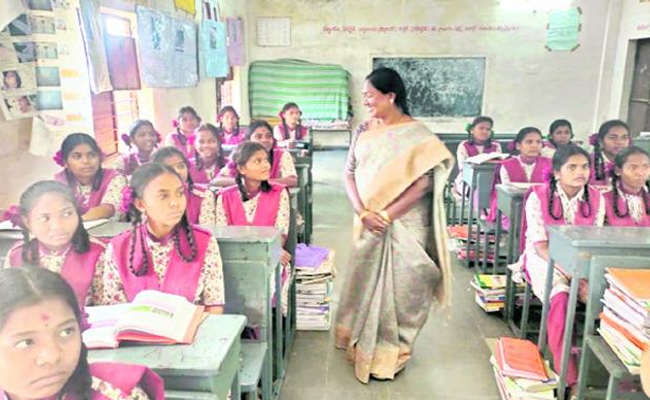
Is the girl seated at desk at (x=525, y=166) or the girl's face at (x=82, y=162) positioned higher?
the girl's face at (x=82, y=162)

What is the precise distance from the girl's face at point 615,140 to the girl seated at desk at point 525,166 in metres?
0.39

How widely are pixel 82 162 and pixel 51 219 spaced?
3.20ft

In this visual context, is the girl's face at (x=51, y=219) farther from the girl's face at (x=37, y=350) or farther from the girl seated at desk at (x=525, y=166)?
the girl seated at desk at (x=525, y=166)

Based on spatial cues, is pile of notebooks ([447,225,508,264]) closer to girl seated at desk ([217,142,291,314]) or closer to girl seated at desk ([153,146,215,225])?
girl seated at desk ([217,142,291,314])

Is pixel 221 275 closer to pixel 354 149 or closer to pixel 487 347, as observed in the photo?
pixel 354 149

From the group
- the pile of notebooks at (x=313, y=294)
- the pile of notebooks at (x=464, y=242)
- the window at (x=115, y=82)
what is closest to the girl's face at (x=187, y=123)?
the window at (x=115, y=82)

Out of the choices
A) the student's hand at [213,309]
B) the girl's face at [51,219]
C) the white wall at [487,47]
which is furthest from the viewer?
the white wall at [487,47]

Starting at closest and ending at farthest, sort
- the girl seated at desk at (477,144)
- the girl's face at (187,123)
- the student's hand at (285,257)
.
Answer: the student's hand at (285,257) → the girl's face at (187,123) → the girl seated at desk at (477,144)

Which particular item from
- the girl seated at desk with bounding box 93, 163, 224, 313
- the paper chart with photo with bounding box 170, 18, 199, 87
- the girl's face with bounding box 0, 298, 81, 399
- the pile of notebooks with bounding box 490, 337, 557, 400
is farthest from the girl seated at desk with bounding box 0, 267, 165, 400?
the paper chart with photo with bounding box 170, 18, 199, 87

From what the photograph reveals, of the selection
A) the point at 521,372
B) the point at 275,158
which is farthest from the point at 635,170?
the point at 275,158

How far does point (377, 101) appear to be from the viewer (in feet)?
7.22

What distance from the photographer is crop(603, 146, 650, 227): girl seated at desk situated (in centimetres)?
248

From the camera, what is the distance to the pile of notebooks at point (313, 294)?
2770mm

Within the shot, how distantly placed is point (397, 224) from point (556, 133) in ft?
9.51
